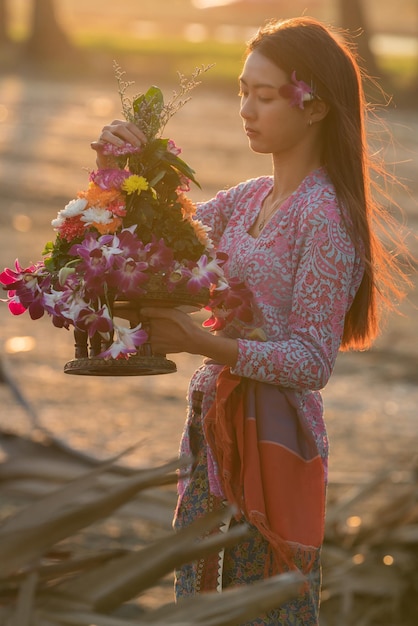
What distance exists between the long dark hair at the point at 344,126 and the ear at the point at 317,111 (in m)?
0.02

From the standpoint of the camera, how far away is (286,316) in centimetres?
347

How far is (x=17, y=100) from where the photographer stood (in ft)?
68.3

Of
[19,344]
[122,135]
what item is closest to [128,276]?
[122,135]

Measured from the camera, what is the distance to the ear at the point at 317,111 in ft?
11.4

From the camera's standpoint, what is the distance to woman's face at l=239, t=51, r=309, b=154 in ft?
11.3

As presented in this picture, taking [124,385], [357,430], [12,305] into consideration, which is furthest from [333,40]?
[124,385]

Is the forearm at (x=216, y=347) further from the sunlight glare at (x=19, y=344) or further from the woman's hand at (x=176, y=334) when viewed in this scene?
the sunlight glare at (x=19, y=344)

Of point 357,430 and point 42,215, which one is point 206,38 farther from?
point 357,430

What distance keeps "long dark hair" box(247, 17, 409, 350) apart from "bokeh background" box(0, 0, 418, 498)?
19 centimetres

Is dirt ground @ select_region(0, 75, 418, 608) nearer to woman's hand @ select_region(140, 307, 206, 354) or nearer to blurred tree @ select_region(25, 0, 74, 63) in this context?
woman's hand @ select_region(140, 307, 206, 354)

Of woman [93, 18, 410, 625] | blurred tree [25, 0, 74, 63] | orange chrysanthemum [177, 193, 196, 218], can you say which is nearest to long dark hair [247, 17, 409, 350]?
woman [93, 18, 410, 625]

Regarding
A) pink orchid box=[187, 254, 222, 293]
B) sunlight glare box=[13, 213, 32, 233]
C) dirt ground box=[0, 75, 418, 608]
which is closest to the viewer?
pink orchid box=[187, 254, 222, 293]

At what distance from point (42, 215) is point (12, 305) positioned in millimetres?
11355

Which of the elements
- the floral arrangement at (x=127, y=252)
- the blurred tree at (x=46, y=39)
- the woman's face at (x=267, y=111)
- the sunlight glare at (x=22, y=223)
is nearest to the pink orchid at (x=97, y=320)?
the floral arrangement at (x=127, y=252)
